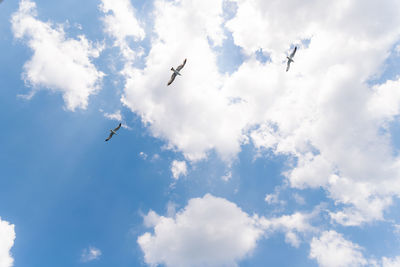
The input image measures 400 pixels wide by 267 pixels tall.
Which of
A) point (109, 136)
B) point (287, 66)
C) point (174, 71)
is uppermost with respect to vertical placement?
point (287, 66)

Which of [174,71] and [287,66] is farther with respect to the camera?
[287,66]

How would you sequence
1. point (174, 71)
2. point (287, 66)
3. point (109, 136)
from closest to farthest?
point (174, 71) < point (109, 136) < point (287, 66)

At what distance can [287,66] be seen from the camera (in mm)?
133750

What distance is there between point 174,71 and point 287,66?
66735 mm

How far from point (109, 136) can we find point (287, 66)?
94.7m

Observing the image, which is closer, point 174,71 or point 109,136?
point 174,71

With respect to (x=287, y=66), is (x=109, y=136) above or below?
below

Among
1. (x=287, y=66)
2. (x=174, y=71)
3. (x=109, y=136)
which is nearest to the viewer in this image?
(x=174, y=71)

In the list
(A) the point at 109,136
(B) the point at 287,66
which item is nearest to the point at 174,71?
(A) the point at 109,136

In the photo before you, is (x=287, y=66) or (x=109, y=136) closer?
(x=109, y=136)

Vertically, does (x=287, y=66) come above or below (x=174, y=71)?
above

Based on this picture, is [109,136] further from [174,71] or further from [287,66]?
[287,66]

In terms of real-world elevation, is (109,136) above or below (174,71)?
A: below
